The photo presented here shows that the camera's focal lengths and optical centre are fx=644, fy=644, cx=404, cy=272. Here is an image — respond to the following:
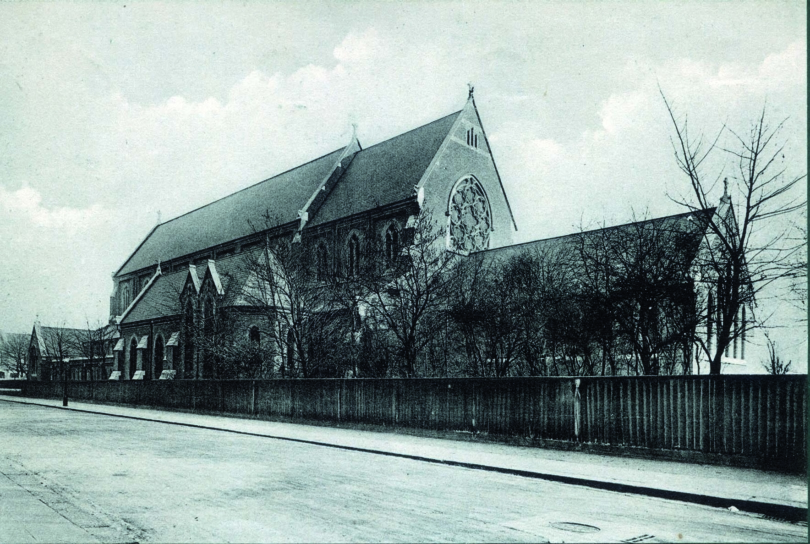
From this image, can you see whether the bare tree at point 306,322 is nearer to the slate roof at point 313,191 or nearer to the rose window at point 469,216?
the slate roof at point 313,191

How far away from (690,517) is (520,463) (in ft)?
14.3

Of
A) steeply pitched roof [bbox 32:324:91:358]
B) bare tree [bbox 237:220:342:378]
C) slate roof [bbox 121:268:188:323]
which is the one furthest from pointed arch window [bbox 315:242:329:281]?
steeply pitched roof [bbox 32:324:91:358]

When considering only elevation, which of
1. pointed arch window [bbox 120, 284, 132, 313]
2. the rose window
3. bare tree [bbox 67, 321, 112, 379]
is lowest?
bare tree [bbox 67, 321, 112, 379]

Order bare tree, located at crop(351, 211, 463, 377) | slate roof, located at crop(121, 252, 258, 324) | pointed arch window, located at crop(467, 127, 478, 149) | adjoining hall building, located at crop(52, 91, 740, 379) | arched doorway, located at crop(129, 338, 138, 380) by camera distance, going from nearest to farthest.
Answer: bare tree, located at crop(351, 211, 463, 377)
adjoining hall building, located at crop(52, 91, 740, 379)
slate roof, located at crop(121, 252, 258, 324)
pointed arch window, located at crop(467, 127, 478, 149)
arched doorway, located at crop(129, 338, 138, 380)

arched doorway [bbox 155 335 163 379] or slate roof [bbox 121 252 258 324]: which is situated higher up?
slate roof [bbox 121 252 258 324]

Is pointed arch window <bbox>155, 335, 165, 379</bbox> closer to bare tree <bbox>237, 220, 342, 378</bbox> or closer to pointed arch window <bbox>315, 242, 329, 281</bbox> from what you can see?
pointed arch window <bbox>315, 242, 329, 281</bbox>

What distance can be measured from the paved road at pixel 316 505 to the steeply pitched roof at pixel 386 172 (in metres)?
26.9

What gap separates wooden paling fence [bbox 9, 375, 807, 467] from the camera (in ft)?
36.0

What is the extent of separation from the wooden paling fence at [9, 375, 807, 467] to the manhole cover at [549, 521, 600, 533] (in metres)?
5.68

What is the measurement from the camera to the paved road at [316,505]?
6523 millimetres

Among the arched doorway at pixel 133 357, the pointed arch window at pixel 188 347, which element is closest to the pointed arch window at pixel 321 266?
the pointed arch window at pixel 188 347

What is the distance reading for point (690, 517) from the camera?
766 cm

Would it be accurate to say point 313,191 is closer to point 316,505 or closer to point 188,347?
point 188,347

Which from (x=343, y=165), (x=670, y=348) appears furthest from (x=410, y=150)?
(x=670, y=348)
